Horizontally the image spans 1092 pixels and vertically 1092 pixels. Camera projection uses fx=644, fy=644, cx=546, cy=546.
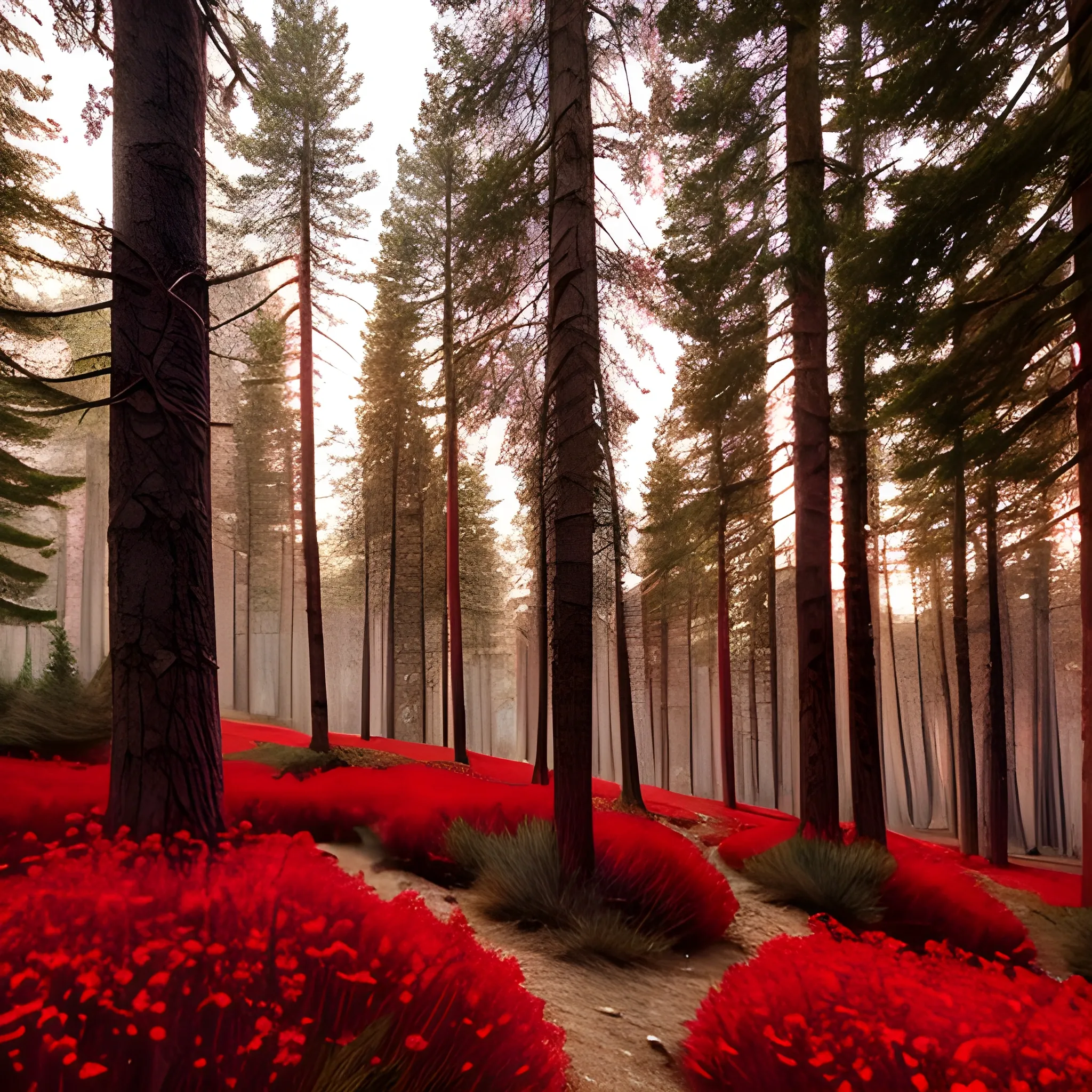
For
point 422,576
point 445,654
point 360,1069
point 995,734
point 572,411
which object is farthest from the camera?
point 422,576

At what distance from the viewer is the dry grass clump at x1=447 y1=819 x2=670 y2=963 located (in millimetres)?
4086

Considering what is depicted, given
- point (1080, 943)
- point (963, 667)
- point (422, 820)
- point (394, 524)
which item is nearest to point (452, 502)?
point (394, 524)

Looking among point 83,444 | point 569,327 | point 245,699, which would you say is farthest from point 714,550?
point 83,444

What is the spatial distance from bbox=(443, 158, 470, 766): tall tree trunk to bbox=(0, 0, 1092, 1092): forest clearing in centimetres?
10

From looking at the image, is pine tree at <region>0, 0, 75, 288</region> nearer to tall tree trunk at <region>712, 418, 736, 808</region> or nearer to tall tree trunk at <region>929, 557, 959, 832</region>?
tall tree trunk at <region>712, 418, 736, 808</region>

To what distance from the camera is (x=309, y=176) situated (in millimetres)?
10695

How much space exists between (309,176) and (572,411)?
8.69m

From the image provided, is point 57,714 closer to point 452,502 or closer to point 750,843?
point 452,502

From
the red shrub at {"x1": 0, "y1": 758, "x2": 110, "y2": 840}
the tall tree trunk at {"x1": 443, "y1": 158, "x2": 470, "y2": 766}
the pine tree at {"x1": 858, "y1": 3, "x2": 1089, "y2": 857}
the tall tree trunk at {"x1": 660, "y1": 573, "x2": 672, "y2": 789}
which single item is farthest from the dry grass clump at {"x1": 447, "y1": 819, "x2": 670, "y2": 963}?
the tall tree trunk at {"x1": 660, "y1": 573, "x2": 672, "y2": 789}

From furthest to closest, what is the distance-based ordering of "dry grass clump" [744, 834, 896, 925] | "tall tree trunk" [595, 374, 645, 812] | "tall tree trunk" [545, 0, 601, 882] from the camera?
1. "tall tree trunk" [595, 374, 645, 812]
2. "dry grass clump" [744, 834, 896, 925]
3. "tall tree trunk" [545, 0, 601, 882]

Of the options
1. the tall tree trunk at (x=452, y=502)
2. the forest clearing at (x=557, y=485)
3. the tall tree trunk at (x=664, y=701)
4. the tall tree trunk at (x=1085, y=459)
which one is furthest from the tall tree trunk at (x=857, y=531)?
the tall tree trunk at (x=664, y=701)

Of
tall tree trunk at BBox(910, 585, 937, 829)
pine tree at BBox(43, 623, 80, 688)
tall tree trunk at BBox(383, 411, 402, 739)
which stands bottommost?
tall tree trunk at BBox(910, 585, 937, 829)

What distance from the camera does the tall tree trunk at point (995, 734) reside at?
1044cm

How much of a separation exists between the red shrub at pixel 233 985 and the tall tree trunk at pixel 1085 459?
18.0 feet
